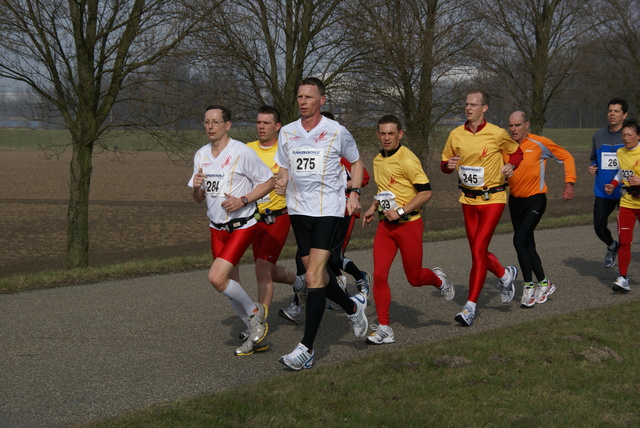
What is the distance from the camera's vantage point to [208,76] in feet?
48.5

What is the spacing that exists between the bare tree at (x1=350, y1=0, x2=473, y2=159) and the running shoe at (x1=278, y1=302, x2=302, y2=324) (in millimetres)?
8095

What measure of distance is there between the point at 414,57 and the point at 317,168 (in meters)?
9.83

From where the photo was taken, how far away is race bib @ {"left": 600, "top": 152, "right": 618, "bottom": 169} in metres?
10.3

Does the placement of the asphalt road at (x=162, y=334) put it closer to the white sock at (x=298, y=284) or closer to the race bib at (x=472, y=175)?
the white sock at (x=298, y=284)

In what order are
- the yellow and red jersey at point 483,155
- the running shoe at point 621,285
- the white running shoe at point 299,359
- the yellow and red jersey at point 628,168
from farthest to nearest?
1. the yellow and red jersey at point 628,168
2. the running shoe at point 621,285
3. the yellow and red jersey at point 483,155
4. the white running shoe at point 299,359

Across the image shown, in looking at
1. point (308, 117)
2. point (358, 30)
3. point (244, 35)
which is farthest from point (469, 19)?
point (308, 117)

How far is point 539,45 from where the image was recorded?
22922 millimetres

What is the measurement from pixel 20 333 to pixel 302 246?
2.76 m

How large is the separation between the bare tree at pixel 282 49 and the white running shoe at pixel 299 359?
30.2 feet

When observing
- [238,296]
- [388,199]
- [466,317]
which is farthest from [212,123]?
[466,317]

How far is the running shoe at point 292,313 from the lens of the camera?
794 centimetres

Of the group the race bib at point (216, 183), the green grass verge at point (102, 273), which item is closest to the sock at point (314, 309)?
the race bib at point (216, 183)

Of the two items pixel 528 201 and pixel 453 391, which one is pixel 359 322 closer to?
pixel 453 391

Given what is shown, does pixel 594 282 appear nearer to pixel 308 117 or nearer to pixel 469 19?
pixel 308 117
